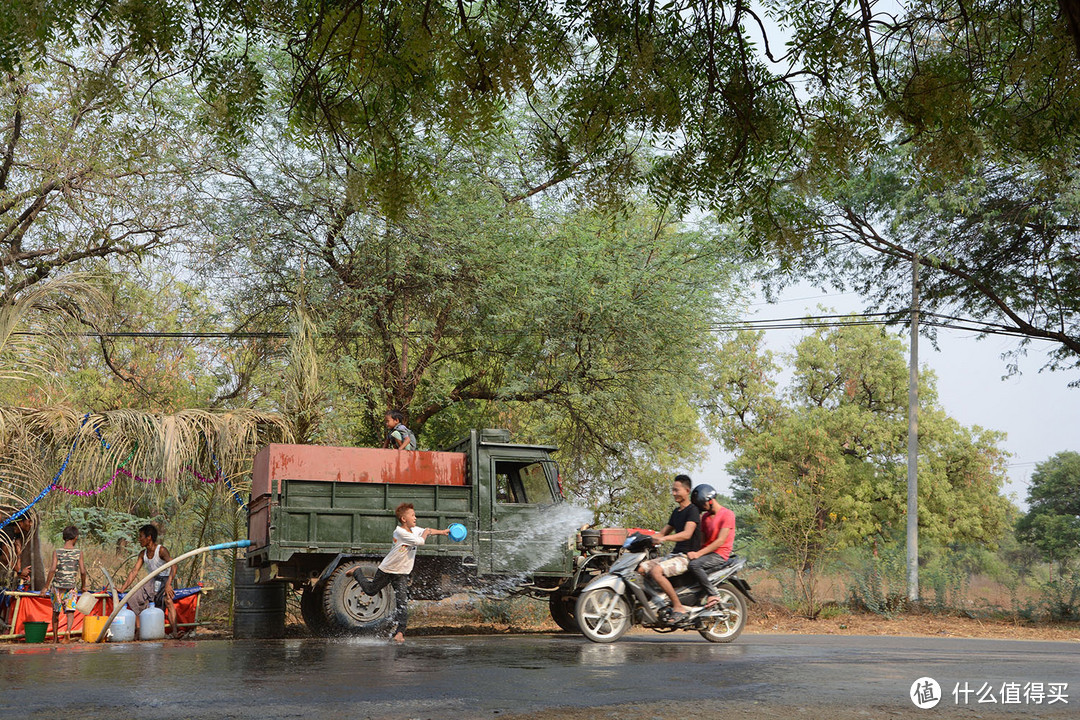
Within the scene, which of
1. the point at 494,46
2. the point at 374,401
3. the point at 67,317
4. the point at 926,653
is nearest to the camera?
the point at 494,46

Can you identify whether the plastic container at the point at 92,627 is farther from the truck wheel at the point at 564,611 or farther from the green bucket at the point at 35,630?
the truck wheel at the point at 564,611

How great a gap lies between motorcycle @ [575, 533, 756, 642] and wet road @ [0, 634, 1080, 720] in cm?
28

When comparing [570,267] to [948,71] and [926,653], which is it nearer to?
[926,653]

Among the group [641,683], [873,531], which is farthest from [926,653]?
[873,531]

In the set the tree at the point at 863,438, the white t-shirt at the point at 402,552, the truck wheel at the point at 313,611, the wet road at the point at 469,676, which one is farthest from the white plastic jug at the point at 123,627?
the tree at the point at 863,438

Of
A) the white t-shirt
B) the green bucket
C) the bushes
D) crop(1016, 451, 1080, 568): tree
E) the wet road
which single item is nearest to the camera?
the wet road

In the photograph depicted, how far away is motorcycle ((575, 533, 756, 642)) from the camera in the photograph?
11992 mm

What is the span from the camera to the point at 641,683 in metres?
8.01

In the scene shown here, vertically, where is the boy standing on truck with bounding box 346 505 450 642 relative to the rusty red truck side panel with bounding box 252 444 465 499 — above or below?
below

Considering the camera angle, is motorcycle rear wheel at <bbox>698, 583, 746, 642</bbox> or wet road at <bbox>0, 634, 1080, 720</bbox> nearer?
wet road at <bbox>0, 634, 1080, 720</bbox>

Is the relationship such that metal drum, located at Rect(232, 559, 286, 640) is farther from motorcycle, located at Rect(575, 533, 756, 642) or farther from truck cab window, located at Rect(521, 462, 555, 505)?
motorcycle, located at Rect(575, 533, 756, 642)

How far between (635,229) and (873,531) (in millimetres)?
32705

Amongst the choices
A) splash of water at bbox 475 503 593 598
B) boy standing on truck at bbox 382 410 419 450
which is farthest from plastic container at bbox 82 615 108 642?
splash of water at bbox 475 503 593 598

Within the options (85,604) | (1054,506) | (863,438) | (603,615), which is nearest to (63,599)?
(85,604)
